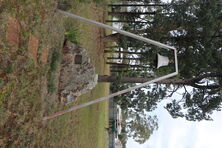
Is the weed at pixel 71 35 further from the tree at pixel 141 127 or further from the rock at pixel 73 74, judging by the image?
the tree at pixel 141 127

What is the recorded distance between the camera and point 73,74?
894 cm

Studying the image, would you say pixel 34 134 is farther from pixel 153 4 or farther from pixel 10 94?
pixel 153 4

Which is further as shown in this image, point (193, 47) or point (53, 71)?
point (193, 47)

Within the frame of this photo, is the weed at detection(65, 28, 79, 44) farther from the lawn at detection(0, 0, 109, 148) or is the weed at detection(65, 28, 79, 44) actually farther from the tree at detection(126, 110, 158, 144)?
the tree at detection(126, 110, 158, 144)

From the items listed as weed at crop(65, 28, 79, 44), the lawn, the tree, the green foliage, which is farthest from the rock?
the tree

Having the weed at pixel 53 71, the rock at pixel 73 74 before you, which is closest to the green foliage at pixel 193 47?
the rock at pixel 73 74

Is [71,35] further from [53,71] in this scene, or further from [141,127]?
[141,127]

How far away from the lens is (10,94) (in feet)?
17.8

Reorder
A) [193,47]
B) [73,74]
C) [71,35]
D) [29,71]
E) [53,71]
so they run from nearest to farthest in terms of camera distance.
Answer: [29,71]
[53,71]
[73,74]
[71,35]
[193,47]

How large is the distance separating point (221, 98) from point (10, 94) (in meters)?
9.60

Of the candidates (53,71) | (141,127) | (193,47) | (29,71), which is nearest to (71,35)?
(53,71)

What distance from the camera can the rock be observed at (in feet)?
28.5

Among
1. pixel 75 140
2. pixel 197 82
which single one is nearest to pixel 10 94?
pixel 75 140

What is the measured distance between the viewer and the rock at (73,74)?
8695 mm
